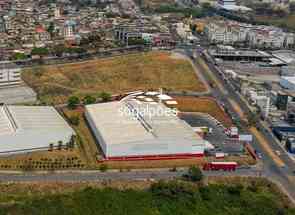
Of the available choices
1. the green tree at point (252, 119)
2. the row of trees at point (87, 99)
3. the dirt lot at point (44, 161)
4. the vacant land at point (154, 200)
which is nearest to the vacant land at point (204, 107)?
the green tree at point (252, 119)

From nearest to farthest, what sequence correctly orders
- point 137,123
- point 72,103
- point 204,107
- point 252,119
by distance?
point 137,123 < point 252,119 < point 72,103 < point 204,107

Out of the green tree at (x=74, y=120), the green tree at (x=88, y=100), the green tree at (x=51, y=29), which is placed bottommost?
the green tree at (x=74, y=120)

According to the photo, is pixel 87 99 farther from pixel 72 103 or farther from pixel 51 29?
pixel 51 29

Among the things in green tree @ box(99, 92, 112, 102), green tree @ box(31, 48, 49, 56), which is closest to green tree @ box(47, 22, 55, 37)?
green tree @ box(31, 48, 49, 56)

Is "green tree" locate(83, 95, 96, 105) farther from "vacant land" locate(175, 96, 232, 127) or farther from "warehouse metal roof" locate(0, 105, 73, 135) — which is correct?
"vacant land" locate(175, 96, 232, 127)

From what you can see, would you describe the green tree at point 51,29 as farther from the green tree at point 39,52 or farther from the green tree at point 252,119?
the green tree at point 252,119

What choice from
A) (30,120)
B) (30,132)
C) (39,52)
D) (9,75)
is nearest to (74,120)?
(30,120)

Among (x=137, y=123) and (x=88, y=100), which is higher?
(x=137, y=123)
